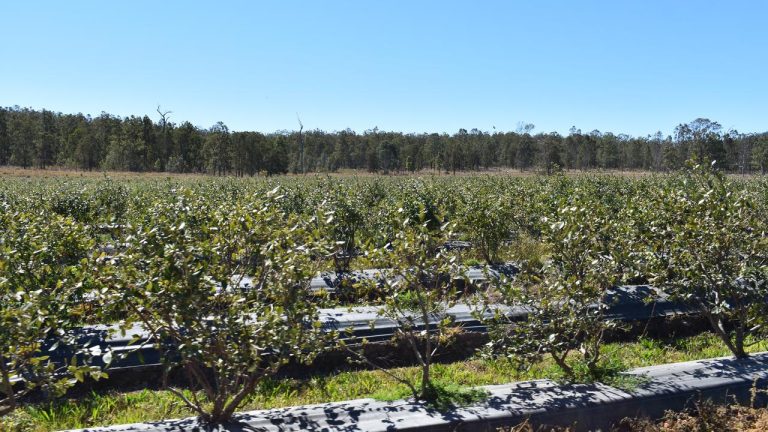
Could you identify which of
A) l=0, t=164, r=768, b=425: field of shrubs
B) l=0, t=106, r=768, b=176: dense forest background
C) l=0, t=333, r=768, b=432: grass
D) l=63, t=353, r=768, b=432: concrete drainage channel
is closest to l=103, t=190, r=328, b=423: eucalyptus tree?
l=0, t=164, r=768, b=425: field of shrubs

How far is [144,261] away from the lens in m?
3.78

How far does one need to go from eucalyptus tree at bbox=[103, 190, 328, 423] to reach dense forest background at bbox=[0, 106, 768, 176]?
163ft

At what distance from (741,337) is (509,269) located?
461cm

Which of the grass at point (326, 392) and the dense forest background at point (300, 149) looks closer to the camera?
the grass at point (326, 392)

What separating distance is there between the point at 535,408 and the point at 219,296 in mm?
2792

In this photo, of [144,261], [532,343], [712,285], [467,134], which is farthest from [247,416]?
[467,134]

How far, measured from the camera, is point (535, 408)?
437 cm

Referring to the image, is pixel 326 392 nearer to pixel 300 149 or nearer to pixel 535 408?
pixel 535 408

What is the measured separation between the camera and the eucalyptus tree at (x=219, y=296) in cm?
361

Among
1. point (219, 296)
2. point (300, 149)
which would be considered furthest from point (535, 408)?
point (300, 149)

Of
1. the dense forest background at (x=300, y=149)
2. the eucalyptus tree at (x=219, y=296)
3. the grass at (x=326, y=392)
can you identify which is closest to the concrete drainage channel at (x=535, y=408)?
the grass at (x=326, y=392)

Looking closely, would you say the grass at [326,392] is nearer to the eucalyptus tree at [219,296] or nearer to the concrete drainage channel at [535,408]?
the concrete drainage channel at [535,408]

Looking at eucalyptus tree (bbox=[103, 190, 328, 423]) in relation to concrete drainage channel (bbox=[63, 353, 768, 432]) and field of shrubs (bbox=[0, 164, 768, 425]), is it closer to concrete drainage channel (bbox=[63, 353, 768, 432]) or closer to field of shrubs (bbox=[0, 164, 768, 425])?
field of shrubs (bbox=[0, 164, 768, 425])

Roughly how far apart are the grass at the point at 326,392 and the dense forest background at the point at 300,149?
4827cm
